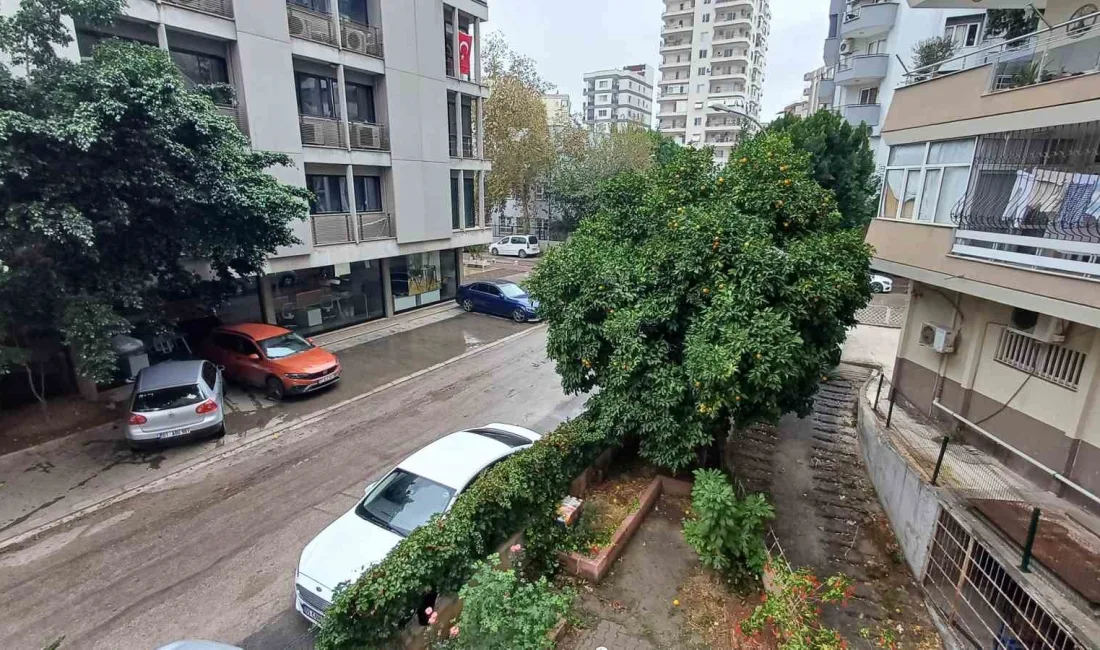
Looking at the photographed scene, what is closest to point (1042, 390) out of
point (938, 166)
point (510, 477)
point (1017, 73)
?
point (938, 166)

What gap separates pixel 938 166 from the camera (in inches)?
344

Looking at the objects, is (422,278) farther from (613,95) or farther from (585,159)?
(613,95)

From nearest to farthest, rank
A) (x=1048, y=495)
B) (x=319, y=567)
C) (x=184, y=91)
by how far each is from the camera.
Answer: (x=319, y=567)
(x=1048, y=495)
(x=184, y=91)

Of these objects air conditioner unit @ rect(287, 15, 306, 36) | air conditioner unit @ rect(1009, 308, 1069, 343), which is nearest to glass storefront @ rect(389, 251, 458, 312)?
air conditioner unit @ rect(287, 15, 306, 36)

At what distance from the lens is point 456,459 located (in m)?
7.04

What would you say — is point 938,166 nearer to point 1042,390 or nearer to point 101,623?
point 1042,390

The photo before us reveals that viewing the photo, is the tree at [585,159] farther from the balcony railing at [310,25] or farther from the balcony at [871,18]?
the balcony railing at [310,25]

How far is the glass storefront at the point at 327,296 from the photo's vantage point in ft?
53.7

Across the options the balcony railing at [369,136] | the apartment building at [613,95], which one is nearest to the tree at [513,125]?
the balcony railing at [369,136]

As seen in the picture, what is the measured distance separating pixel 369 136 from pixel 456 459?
538 inches

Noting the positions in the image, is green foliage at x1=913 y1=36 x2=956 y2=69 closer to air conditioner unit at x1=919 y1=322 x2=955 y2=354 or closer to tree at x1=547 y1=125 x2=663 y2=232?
air conditioner unit at x1=919 y1=322 x2=955 y2=354

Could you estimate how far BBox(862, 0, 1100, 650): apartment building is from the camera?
229 inches

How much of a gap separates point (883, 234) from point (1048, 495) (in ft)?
16.4

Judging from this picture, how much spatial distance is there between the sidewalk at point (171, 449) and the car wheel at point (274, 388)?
224mm
